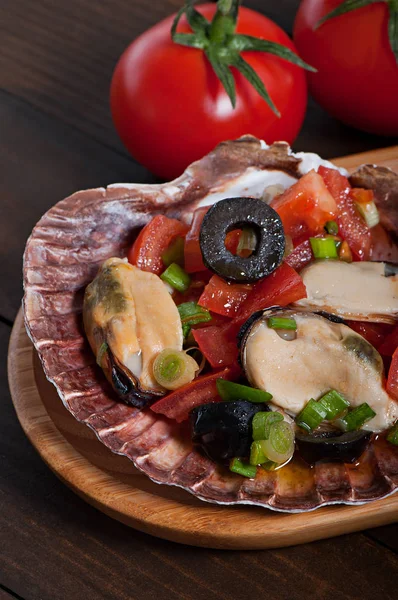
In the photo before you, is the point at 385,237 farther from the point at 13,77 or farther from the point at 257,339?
the point at 13,77

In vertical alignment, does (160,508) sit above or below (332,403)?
below

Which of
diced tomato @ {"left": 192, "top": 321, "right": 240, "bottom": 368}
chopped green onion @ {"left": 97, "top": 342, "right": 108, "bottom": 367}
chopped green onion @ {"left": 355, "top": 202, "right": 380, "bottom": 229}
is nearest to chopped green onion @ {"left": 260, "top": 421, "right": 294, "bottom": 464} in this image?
diced tomato @ {"left": 192, "top": 321, "right": 240, "bottom": 368}

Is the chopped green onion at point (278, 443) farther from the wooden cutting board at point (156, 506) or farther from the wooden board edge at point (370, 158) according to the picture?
the wooden board edge at point (370, 158)

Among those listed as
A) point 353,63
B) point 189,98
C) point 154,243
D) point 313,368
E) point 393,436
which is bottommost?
point 393,436

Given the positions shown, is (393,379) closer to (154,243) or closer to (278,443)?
(278,443)

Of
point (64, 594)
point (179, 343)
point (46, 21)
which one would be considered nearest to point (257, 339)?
point (179, 343)

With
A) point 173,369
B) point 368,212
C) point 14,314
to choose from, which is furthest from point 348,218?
point 14,314

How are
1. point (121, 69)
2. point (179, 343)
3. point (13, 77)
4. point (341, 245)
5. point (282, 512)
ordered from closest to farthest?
point (282, 512) → point (179, 343) → point (341, 245) → point (121, 69) → point (13, 77)
